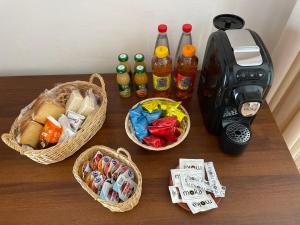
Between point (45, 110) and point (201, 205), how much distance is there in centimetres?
52

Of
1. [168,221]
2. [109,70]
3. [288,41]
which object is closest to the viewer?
[168,221]

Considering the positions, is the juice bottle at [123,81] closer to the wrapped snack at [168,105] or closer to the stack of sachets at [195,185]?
the wrapped snack at [168,105]

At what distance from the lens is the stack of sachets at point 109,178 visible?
2.04 feet

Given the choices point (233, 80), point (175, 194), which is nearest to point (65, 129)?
point (175, 194)

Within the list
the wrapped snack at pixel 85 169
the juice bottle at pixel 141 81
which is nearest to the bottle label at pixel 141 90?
the juice bottle at pixel 141 81

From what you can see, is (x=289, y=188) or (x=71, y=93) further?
(x=71, y=93)

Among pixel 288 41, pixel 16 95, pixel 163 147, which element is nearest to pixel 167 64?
pixel 163 147

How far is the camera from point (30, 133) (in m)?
0.72

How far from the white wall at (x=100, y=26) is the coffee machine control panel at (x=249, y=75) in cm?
33

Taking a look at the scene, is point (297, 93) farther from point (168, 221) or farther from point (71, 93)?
point (71, 93)

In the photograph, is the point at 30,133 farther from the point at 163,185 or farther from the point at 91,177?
the point at 163,185

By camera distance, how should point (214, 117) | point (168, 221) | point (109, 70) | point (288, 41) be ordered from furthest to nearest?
1. point (109, 70)
2. point (288, 41)
3. point (214, 117)
4. point (168, 221)

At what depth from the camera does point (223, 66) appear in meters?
0.63

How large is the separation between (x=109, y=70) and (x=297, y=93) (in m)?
0.72
